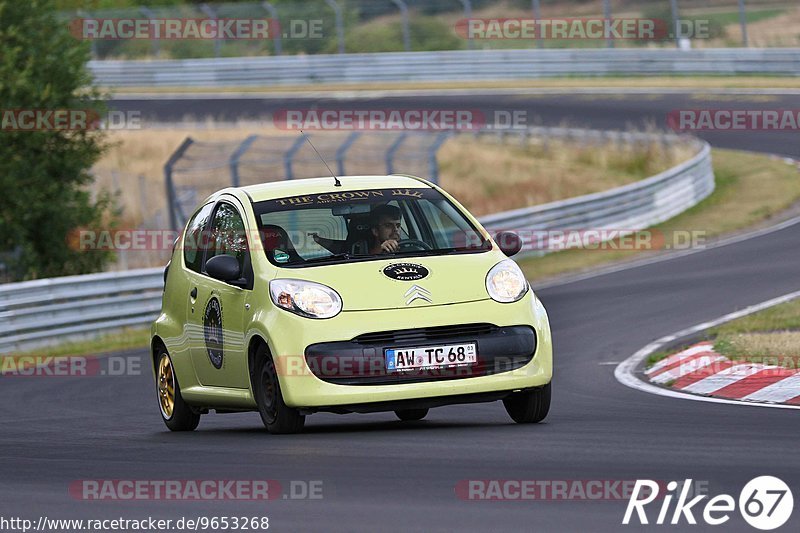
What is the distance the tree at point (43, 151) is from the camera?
947 inches

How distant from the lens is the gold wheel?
1071 centimetres

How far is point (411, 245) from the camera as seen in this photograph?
380 inches

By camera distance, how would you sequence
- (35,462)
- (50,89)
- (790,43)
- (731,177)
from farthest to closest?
(790,43) < (731,177) < (50,89) < (35,462)

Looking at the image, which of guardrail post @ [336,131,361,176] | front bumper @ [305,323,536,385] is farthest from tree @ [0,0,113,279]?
front bumper @ [305,323,536,385]

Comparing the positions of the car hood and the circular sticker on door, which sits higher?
the car hood

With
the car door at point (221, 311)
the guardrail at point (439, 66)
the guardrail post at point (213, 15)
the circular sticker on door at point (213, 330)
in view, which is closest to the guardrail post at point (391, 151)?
the car door at point (221, 311)

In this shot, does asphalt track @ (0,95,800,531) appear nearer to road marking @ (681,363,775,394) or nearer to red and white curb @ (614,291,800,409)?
red and white curb @ (614,291,800,409)

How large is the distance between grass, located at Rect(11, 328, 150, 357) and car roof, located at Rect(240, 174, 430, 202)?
875cm

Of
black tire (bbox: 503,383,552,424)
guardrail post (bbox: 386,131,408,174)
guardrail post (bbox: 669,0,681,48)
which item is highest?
black tire (bbox: 503,383,552,424)

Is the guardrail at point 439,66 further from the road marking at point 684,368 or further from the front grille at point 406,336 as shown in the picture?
the front grille at point 406,336

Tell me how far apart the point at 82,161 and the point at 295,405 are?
55.3ft

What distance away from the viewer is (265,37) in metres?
49.8

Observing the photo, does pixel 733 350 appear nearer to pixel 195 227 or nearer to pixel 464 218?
pixel 464 218

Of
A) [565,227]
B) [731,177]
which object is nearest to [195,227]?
[565,227]
